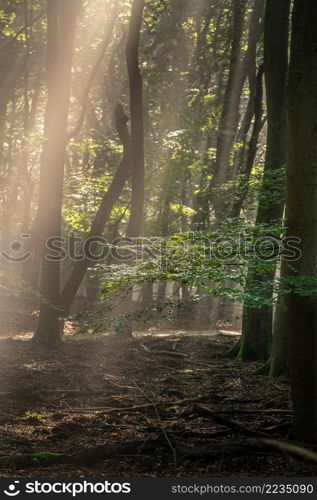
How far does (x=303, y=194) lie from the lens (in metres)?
6.49

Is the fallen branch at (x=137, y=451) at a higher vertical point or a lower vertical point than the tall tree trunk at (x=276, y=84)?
lower

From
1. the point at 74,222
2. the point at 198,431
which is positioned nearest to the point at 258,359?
the point at 198,431

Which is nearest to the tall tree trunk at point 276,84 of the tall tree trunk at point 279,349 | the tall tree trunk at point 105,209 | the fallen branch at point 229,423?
the tall tree trunk at point 279,349

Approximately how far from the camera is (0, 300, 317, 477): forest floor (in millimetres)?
6602

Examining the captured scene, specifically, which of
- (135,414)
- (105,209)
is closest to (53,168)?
(105,209)

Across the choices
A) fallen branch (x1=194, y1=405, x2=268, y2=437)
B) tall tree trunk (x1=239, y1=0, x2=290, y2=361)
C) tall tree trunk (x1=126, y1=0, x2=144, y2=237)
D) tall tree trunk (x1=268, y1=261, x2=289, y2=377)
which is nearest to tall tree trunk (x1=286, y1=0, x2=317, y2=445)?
fallen branch (x1=194, y1=405, x2=268, y2=437)

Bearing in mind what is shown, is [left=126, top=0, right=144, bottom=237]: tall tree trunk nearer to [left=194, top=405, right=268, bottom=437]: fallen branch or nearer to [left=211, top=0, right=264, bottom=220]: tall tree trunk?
[left=211, top=0, right=264, bottom=220]: tall tree trunk

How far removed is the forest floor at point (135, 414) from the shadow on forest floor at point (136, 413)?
0.05 feet

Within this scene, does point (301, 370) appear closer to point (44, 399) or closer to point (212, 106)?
point (44, 399)

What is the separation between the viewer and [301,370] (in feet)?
21.7

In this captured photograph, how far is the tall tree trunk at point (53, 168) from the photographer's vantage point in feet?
49.5

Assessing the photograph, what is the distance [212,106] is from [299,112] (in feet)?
72.4

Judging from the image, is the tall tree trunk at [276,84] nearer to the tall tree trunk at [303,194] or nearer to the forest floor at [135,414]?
the forest floor at [135,414]

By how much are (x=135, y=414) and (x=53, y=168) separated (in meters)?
7.92
